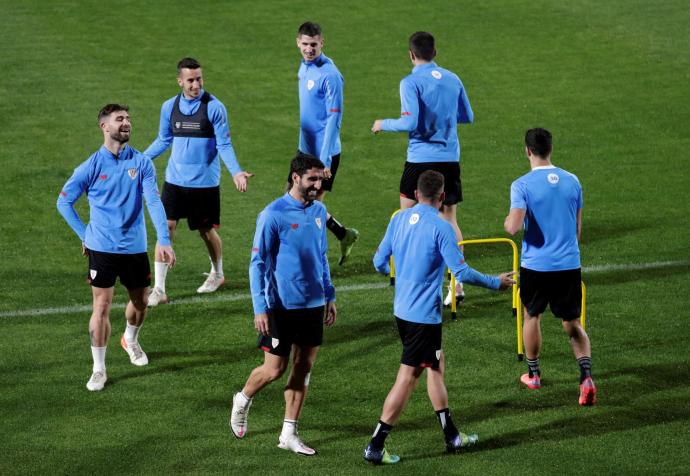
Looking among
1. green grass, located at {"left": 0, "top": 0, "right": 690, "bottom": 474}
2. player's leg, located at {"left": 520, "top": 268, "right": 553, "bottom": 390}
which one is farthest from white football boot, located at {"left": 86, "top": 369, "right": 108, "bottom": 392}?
player's leg, located at {"left": 520, "top": 268, "right": 553, "bottom": 390}

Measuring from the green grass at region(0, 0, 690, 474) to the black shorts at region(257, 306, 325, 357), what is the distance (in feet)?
2.86

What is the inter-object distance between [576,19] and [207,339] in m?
16.1

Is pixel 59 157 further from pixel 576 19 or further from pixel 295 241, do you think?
pixel 576 19

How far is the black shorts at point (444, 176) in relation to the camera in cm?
1316

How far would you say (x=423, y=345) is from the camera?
943cm

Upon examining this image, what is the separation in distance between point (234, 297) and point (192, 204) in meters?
1.13

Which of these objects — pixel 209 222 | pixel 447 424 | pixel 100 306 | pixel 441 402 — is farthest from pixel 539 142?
pixel 209 222

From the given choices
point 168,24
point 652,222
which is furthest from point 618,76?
point 168,24

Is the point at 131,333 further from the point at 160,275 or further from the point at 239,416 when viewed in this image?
the point at 239,416

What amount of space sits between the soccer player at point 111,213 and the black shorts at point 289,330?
1766 millimetres

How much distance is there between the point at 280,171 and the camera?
18.8 metres

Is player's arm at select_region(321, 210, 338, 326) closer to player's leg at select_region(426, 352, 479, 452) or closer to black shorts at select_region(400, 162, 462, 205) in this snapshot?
player's leg at select_region(426, 352, 479, 452)

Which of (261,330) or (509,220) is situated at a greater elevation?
(509,220)

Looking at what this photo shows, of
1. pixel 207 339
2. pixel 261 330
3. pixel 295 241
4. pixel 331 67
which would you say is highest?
pixel 331 67
